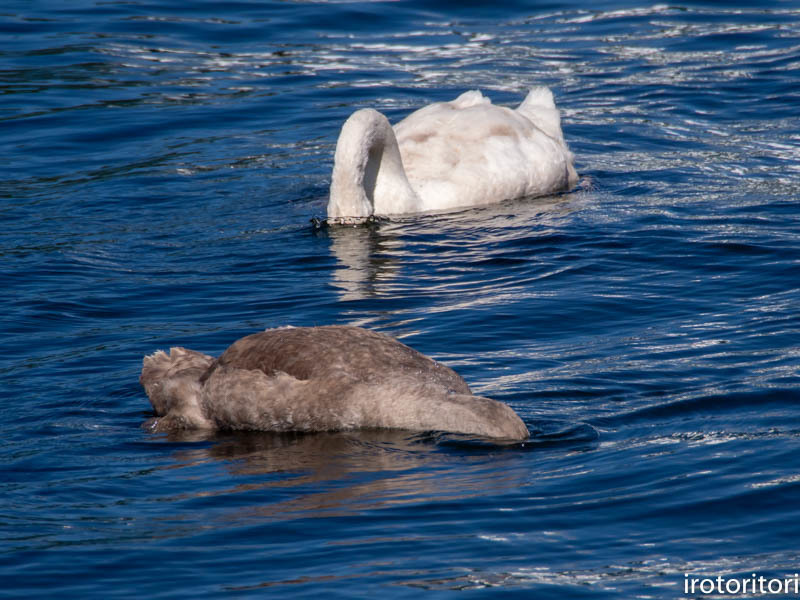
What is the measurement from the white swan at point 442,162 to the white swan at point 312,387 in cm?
566

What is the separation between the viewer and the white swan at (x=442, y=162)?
14.2m

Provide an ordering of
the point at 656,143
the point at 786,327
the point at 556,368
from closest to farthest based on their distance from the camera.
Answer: the point at 556,368 < the point at 786,327 < the point at 656,143

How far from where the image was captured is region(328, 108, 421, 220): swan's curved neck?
1411cm

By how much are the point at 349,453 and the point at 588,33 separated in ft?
54.0

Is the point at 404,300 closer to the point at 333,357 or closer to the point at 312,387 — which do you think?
the point at 333,357

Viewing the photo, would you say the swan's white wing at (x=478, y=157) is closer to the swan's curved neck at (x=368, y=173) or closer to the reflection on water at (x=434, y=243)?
the reflection on water at (x=434, y=243)

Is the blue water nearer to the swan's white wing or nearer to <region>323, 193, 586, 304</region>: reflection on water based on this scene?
<region>323, 193, 586, 304</region>: reflection on water

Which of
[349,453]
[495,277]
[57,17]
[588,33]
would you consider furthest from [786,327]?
[57,17]

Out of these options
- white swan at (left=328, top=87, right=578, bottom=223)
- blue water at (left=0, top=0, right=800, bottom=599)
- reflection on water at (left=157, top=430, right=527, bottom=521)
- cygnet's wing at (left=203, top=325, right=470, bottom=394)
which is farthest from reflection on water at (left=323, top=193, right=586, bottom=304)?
reflection on water at (left=157, top=430, right=527, bottom=521)

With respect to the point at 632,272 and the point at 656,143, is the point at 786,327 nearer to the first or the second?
the point at 632,272

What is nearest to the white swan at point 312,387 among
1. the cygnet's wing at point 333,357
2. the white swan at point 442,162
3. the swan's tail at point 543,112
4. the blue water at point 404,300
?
the cygnet's wing at point 333,357

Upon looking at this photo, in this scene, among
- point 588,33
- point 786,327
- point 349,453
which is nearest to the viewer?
point 349,453

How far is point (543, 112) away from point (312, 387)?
8875 millimetres

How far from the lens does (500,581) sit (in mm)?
6016
